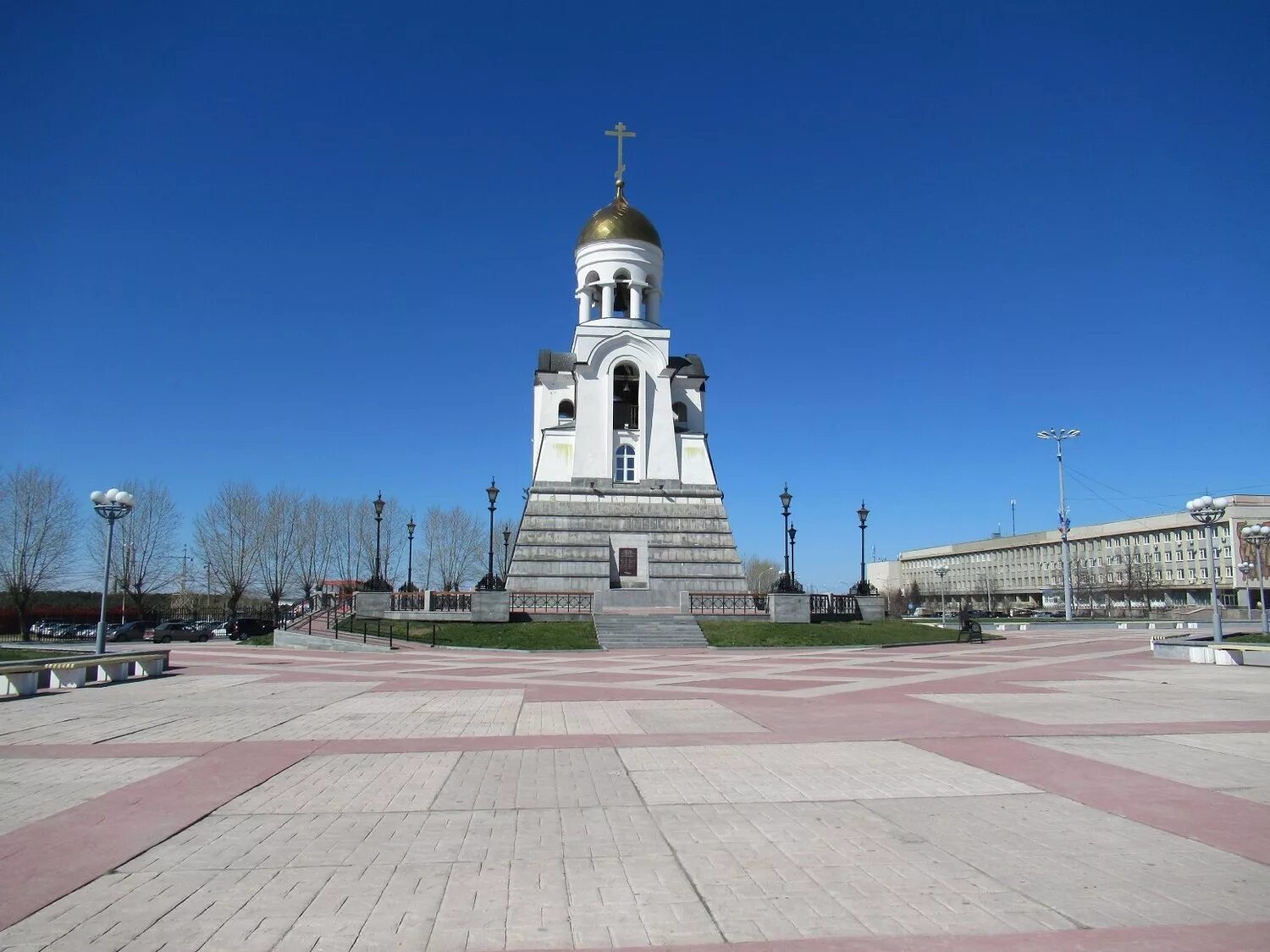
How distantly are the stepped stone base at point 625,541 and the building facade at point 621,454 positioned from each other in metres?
0.06

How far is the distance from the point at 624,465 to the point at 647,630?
1420 cm

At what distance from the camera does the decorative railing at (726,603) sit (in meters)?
33.6

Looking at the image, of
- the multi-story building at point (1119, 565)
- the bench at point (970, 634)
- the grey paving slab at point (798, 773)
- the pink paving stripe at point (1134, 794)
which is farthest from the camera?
the multi-story building at point (1119, 565)

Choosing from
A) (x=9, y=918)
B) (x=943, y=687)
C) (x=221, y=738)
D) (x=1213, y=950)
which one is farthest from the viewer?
(x=943, y=687)

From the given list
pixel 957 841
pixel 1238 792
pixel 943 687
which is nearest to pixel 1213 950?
pixel 957 841

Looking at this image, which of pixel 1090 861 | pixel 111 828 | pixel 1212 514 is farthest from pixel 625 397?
pixel 1090 861

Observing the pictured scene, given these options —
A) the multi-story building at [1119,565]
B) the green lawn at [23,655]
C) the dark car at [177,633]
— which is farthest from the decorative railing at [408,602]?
the multi-story building at [1119,565]

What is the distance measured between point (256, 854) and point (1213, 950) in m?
5.75

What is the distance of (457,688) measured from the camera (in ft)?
53.0

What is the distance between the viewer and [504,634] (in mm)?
28422

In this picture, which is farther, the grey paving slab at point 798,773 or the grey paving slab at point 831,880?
the grey paving slab at point 798,773

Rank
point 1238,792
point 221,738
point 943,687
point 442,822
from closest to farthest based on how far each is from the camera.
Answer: point 442,822, point 1238,792, point 221,738, point 943,687

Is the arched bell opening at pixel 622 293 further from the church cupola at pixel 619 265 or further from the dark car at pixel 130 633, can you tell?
the dark car at pixel 130 633

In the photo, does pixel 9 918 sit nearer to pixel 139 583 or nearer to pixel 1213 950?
pixel 1213 950
